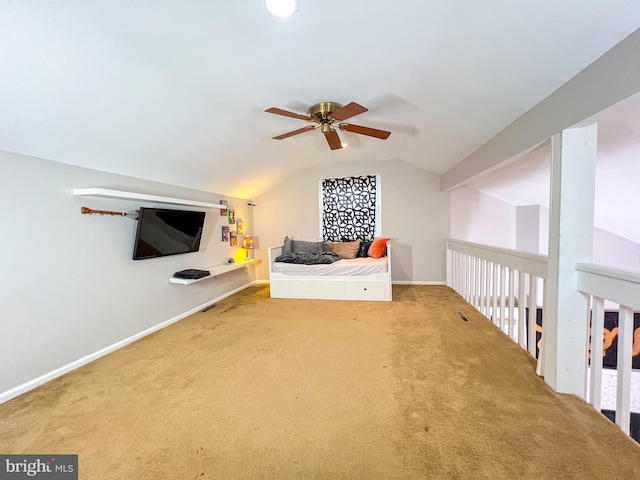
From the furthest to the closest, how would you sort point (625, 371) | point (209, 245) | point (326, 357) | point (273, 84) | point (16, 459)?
point (209, 245) < point (326, 357) < point (273, 84) < point (625, 371) < point (16, 459)

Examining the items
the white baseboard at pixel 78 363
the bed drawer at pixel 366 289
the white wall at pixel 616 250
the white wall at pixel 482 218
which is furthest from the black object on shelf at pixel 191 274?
the white wall at pixel 616 250

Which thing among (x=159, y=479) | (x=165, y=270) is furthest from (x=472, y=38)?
(x=165, y=270)

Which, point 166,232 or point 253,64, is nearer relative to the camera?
point 253,64

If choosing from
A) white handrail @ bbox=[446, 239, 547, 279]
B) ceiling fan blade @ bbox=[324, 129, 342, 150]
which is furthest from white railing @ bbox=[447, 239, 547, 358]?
ceiling fan blade @ bbox=[324, 129, 342, 150]

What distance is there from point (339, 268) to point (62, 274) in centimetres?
309

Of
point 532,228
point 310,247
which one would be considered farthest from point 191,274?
point 532,228

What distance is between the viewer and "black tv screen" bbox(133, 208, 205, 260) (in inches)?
108

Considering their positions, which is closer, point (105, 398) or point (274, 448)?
point (274, 448)

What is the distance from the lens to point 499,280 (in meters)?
3.05

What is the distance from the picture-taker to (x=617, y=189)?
2555 millimetres

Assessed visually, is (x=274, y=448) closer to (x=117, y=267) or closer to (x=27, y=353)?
(x=27, y=353)

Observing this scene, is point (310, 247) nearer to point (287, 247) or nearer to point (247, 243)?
point (287, 247)

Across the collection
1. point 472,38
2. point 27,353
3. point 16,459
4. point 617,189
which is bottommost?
point 16,459

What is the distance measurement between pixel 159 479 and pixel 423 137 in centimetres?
380
